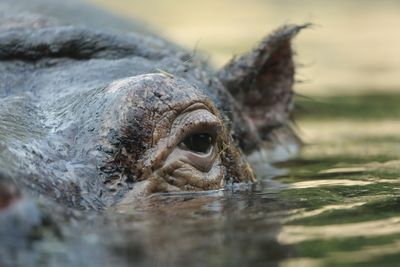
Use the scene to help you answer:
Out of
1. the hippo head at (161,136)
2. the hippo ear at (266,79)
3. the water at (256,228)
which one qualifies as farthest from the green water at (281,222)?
the hippo ear at (266,79)

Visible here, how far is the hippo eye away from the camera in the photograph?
15.9 ft

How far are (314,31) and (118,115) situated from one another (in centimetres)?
1377

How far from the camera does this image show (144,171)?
4.55 meters

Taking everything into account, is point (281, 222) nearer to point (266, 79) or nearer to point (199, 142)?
point (199, 142)

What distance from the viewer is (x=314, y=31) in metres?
17.9

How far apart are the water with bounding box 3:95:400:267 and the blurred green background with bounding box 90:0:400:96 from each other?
17.8 feet

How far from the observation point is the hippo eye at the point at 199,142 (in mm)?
4848

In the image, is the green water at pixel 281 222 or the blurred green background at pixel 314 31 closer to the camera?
the green water at pixel 281 222

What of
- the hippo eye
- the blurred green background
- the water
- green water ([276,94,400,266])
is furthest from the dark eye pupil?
the blurred green background

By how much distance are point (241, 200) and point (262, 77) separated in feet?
6.66

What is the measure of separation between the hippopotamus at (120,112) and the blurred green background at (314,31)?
411 cm

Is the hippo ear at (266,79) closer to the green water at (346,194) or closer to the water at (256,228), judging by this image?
the green water at (346,194)

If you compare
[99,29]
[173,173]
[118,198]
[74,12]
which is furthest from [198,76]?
[74,12]

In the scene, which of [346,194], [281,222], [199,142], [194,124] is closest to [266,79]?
[199,142]
